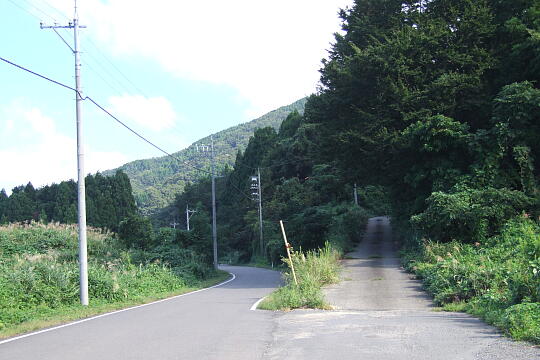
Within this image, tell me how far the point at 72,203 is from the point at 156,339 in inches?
2899

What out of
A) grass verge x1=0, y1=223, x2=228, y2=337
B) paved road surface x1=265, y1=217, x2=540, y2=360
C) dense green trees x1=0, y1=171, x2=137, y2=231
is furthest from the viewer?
dense green trees x1=0, y1=171, x2=137, y2=231

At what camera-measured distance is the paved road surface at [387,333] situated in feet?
25.5

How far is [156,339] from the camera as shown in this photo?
9875mm

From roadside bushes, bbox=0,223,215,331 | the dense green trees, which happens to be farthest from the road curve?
the dense green trees

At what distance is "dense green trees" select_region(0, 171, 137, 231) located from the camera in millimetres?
71750

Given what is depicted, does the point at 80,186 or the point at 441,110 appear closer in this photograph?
the point at 80,186

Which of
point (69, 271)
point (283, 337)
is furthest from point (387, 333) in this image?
point (69, 271)

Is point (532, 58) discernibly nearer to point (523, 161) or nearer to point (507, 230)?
point (523, 161)

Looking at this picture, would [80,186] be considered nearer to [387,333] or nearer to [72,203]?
[387,333]

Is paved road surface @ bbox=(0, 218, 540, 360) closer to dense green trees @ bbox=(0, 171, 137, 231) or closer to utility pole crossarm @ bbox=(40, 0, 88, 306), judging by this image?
utility pole crossarm @ bbox=(40, 0, 88, 306)

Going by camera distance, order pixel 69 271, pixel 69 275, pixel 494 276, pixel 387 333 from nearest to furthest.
Answer: pixel 387 333 < pixel 494 276 < pixel 69 275 < pixel 69 271

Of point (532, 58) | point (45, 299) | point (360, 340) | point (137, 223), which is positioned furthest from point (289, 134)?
point (360, 340)

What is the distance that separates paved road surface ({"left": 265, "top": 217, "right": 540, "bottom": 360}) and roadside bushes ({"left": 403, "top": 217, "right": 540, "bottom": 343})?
428mm

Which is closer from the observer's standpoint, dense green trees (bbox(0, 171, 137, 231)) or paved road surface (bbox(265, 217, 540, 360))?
paved road surface (bbox(265, 217, 540, 360))
